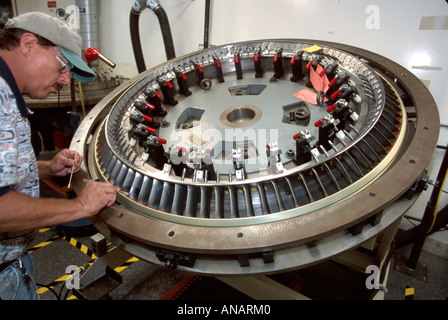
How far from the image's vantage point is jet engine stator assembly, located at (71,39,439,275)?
4.16ft

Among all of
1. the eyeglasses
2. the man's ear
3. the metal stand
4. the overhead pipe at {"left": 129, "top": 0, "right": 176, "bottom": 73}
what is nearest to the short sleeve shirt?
the man's ear

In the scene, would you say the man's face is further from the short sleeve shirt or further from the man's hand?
the man's hand

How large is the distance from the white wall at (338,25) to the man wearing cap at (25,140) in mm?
2055

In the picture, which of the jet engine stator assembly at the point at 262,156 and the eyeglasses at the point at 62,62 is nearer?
the jet engine stator assembly at the point at 262,156

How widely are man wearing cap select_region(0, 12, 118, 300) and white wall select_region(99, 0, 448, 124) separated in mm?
2055

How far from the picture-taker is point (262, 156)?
5.70ft

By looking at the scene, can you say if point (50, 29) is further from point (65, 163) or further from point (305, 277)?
point (305, 277)

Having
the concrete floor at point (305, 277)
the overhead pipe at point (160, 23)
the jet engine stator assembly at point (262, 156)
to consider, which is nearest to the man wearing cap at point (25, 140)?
the jet engine stator assembly at point (262, 156)

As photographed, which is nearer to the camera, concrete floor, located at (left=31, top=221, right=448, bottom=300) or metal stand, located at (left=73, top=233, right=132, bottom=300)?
metal stand, located at (left=73, top=233, right=132, bottom=300)

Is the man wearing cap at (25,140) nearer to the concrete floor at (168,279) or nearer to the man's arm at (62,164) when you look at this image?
the man's arm at (62,164)

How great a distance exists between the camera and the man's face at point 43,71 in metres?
1.40

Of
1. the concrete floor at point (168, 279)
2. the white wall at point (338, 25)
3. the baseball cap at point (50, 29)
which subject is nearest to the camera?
the baseball cap at point (50, 29)

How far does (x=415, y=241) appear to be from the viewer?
2.68 metres

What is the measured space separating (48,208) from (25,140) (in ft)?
1.23
